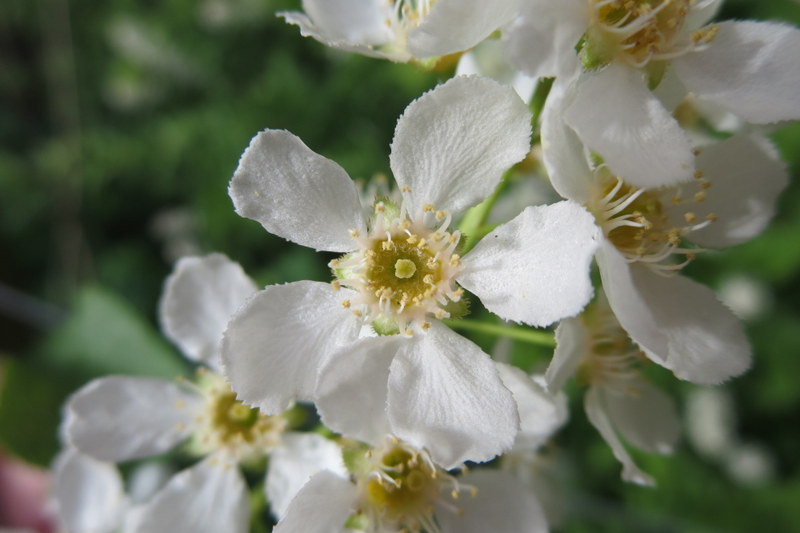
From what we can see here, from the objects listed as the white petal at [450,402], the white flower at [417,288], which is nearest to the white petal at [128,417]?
the white flower at [417,288]

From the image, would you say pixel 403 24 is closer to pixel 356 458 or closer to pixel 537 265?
pixel 537 265

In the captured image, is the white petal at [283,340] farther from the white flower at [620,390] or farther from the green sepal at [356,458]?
the white flower at [620,390]

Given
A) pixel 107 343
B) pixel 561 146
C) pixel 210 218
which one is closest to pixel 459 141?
pixel 561 146

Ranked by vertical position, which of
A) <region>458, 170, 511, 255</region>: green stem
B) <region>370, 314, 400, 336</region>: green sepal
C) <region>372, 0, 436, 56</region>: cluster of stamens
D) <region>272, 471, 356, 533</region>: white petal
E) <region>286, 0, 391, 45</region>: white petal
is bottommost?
<region>272, 471, 356, 533</region>: white petal

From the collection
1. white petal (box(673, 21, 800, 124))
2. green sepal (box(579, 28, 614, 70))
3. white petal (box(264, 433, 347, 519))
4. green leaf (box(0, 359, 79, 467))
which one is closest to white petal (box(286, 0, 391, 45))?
green sepal (box(579, 28, 614, 70))

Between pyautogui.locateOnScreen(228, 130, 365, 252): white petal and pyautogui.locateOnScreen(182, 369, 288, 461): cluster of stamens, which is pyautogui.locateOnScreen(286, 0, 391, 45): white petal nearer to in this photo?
pyautogui.locateOnScreen(228, 130, 365, 252): white petal

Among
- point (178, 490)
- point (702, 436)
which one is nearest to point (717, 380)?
point (178, 490)

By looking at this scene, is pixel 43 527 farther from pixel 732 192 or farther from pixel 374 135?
pixel 732 192
